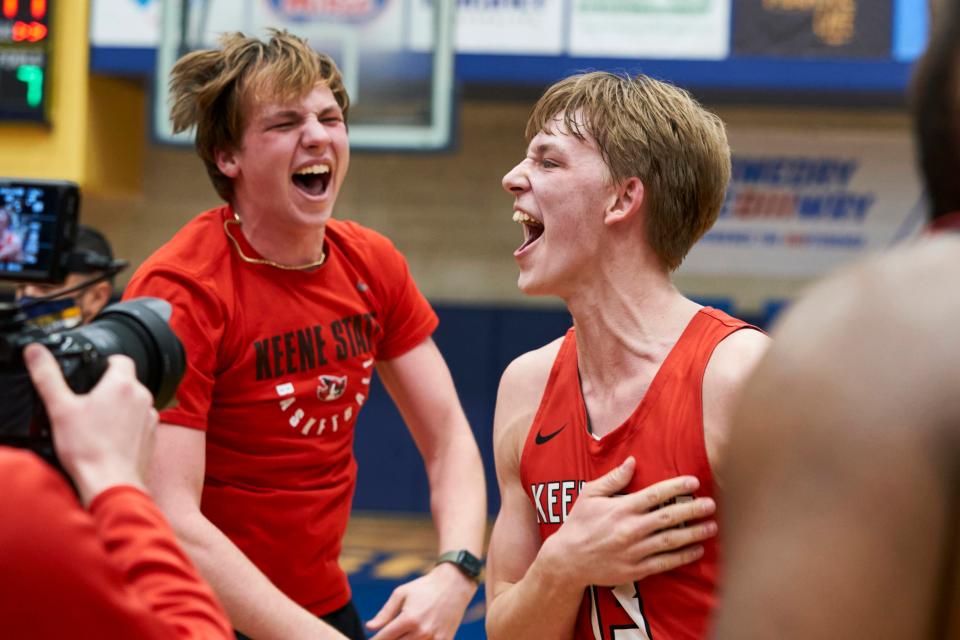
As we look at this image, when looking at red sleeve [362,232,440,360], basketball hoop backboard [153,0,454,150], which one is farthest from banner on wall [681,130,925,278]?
red sleeve [362,232,440,360]

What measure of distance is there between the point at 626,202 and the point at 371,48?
182 inches

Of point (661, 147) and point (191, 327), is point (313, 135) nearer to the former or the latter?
point (191, 327)

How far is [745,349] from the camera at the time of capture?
6.41 feet

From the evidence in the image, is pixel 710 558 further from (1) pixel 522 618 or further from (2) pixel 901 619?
(2) pixel 901 619

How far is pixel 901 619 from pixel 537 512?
4.52 ft

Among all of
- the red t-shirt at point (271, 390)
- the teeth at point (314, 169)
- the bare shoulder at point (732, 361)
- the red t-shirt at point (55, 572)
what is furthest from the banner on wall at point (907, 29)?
the red t-shirt at point (55, 572)

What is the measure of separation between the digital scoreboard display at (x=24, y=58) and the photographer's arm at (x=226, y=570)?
5.62 m

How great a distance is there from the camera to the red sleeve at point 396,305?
9.25ft

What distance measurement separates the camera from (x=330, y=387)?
2.61 m

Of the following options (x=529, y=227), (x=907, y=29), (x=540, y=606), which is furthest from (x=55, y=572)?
(x=907, y=29)

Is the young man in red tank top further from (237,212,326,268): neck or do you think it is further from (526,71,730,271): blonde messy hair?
(237,212,326,268): neck

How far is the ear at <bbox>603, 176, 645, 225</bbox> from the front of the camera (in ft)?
7.12

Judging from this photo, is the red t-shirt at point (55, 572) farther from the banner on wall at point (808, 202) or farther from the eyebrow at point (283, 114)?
the banner on wall at point (808, 202)

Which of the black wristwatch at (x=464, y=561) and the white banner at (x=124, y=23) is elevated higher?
the white banner at (x=124, y=23)
